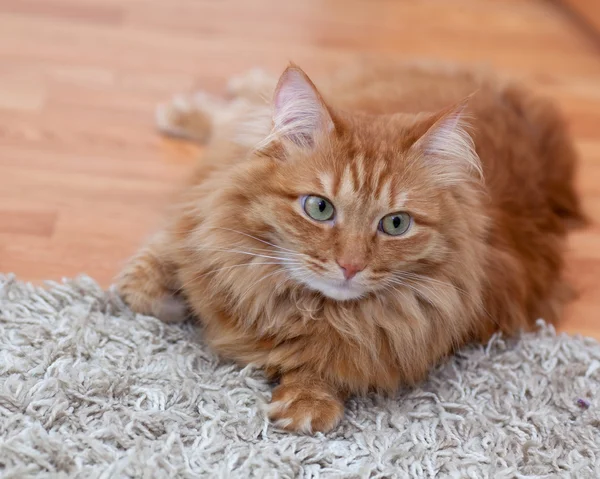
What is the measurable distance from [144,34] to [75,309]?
54.2 inches

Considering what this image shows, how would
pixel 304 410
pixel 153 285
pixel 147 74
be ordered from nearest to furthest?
pixel 304 410 < pixel 153 285 < pixel 147 74

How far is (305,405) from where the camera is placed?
1.58 meters

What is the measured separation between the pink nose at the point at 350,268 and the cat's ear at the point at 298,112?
0.87 feet

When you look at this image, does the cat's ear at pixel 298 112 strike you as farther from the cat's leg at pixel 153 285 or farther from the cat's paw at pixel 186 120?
the cat's paw at pixel 186 120

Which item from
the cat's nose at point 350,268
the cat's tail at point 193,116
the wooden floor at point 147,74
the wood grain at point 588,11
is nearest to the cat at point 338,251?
the cat's nose at point 350,268

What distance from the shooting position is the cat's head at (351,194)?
1.46 metres

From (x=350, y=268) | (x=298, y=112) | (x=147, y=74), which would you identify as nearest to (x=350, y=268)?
(x=350, y=268)

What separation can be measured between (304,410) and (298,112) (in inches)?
24.6

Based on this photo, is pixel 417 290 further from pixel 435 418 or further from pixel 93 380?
pixel 93 380

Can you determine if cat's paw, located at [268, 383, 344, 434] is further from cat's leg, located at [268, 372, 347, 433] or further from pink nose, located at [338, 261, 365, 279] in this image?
pink nose, located at [338, 261, 365, 279]

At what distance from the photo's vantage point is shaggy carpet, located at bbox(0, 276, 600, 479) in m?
1.48

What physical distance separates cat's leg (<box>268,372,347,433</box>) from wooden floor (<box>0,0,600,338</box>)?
612 millimetres

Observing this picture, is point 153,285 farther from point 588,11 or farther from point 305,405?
point 588,11

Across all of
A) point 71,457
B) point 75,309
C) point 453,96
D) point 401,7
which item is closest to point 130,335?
point 75,309
